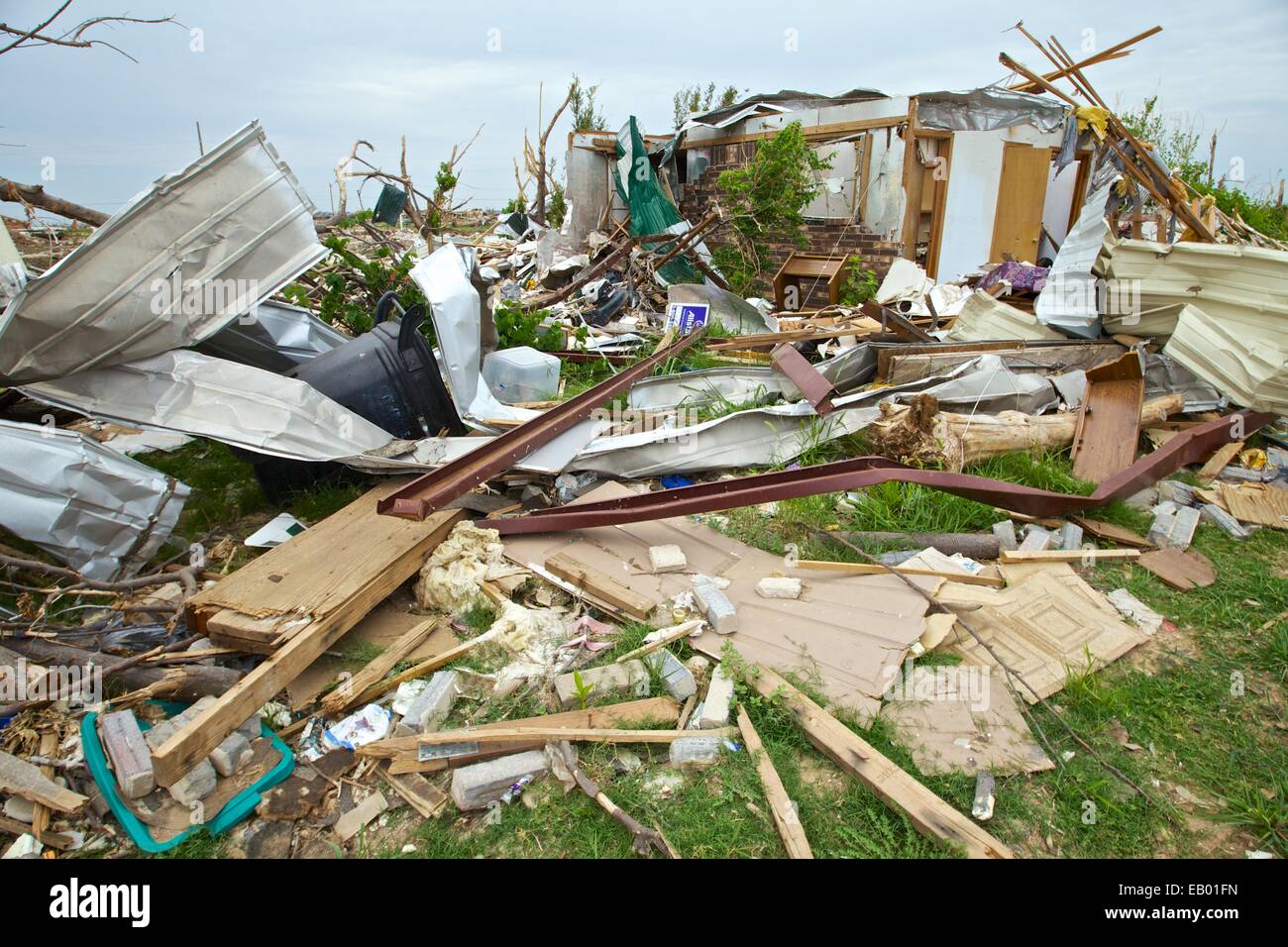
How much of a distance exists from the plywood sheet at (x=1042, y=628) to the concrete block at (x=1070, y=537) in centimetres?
36

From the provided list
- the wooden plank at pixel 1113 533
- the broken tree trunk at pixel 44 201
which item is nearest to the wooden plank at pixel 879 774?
the wooden plank at pixel 1113 533

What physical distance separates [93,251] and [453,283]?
6.56 ft

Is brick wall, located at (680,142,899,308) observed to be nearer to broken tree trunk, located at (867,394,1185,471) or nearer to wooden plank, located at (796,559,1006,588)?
broken tree trunk, located at (867,394,1185,471)

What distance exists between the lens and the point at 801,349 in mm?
6758

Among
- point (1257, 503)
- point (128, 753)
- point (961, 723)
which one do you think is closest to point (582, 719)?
point (961, 723)

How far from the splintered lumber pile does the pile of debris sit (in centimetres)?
2

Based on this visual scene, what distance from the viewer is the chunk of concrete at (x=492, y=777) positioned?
226cm

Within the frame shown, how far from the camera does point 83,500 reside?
3164 mm

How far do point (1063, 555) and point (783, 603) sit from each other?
161 centimetres

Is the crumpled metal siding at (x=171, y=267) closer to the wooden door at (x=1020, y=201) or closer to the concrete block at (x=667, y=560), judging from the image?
the concrete block at (x=667, y=560)

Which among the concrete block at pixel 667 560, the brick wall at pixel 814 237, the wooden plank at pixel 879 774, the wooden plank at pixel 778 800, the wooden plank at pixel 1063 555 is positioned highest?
the brick wall at pixel 814 237

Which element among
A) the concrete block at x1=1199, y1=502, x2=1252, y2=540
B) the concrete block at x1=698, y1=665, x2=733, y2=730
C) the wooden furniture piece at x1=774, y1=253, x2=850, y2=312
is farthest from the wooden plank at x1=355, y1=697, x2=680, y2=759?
the wooden furniture piece at x1=774, y1=253, x2=850, y2=312

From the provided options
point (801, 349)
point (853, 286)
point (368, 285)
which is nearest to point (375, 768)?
point (368, 285)

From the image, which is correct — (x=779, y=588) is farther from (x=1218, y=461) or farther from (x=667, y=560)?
(x=1218, y=461)
